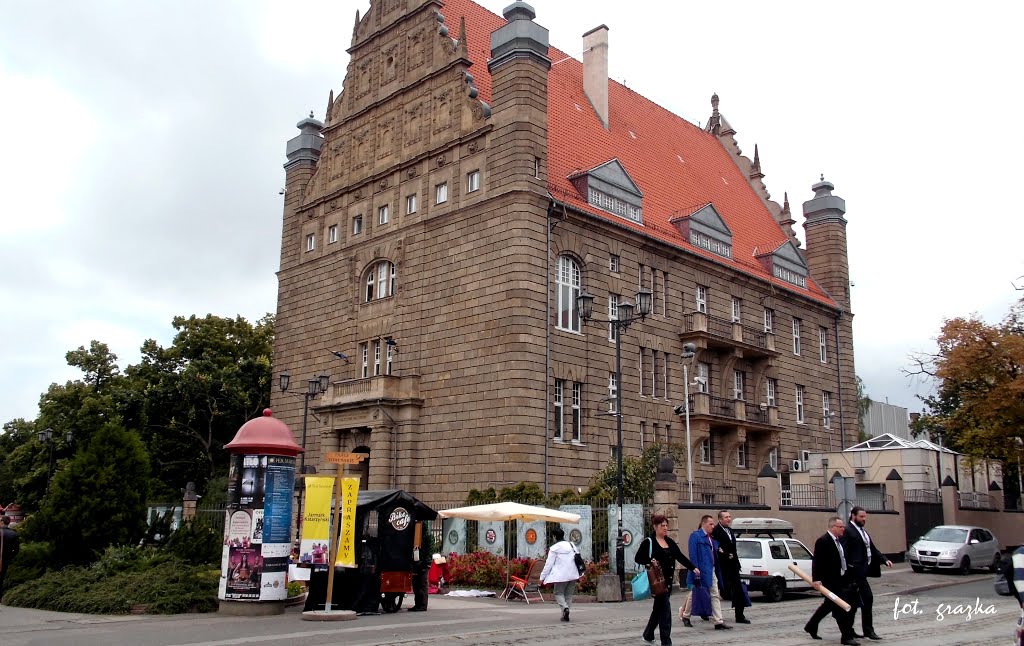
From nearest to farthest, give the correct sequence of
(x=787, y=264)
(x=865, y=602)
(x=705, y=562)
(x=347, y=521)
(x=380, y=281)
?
(x=865, y=602), (x=705, y=562), (x=347, y=521), (x=380, y=281), (x=787, y=264)

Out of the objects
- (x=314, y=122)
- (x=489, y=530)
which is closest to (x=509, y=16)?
(x=314, y=122)

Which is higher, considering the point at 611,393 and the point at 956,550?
the point at 611,393

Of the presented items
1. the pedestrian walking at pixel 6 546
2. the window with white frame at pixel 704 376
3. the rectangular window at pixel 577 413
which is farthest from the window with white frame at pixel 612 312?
the pedestrian walking at pixel 6 546

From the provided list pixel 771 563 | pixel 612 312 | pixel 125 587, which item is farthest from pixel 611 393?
pixel 125 587

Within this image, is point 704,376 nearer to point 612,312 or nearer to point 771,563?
point 612,312

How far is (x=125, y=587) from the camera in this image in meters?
17.8

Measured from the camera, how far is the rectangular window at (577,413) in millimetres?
32500

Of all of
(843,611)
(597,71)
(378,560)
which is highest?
(597,71)

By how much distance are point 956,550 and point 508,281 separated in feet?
54.1

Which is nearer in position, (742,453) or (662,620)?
(662,620)

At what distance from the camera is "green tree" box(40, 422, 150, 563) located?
20.0m

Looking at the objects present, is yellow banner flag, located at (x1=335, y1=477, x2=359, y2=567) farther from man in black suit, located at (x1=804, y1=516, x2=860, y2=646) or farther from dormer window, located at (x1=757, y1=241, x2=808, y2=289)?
dormer window, located at (x1=757, y1=241, x2=808, y2=289)

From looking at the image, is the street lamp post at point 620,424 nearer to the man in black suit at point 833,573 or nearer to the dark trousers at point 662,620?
the man in black suit at point 833,573

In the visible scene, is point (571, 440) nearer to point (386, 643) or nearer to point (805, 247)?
point (386, 643)
